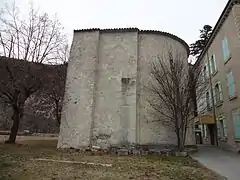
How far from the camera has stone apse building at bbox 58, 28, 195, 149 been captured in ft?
47.9

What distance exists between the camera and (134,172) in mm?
8117

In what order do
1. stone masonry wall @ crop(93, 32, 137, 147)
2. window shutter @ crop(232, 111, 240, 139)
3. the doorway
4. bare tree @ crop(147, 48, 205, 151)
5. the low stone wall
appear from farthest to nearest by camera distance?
1. the doorway
2. window shutter @ crop(232, 111, 240, 139)
3. stone masonry wall @ crop(93, 32, 137, 147)
4. bare tree @ crop(147, 48, 205, 151)
5. the low stone wall

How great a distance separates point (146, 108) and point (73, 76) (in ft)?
17.8

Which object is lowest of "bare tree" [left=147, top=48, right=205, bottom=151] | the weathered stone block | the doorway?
the weathered stone block

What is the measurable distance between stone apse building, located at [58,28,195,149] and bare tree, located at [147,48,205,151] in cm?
51

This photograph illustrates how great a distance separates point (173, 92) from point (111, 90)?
4013 millimetres

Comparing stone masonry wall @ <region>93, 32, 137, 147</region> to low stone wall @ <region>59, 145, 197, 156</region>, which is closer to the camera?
low stone wall @ <region>59, 145, 197, 156</region>

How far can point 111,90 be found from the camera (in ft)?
50.3

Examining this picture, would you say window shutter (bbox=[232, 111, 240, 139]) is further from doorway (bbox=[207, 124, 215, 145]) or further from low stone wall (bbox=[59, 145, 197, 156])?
doorway (bbox=[207, 124, 215, 145])

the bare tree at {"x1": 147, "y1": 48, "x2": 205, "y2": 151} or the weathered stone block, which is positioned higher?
the bare tree at {"x1": 147, "y1": 48, "x2": 205, "y2": 151}

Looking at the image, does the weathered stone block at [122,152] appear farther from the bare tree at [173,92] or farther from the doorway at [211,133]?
the doorway at [211,133]

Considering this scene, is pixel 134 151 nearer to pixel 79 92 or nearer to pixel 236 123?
pixel 79 92

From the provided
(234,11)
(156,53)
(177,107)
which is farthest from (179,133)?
(234,11)

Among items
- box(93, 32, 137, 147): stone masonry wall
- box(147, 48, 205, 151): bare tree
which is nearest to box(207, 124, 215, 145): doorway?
box(147, 48, 205, 151): bare tree
